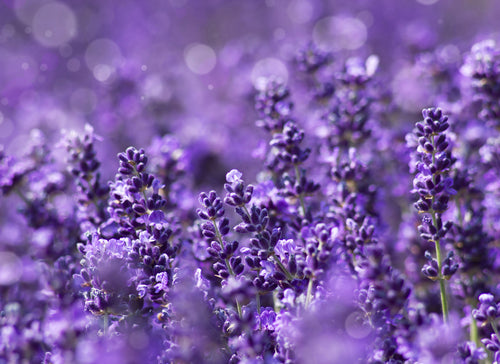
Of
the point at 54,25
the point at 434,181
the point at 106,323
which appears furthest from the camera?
the point at 54,25

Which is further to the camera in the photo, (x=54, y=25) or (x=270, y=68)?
(x=54, y=25)

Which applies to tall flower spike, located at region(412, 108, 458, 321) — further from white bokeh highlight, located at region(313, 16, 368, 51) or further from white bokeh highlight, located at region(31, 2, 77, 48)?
white bokeh highlight, located at region(31, 2, 77, 48)

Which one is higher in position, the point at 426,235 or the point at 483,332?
the point at 426,235

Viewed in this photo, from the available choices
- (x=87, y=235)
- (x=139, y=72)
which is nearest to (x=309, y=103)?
(x=139, y=72)

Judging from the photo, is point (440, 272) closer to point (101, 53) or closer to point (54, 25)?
point (101, 53)

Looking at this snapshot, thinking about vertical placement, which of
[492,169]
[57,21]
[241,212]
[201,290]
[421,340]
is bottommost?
[421,340]

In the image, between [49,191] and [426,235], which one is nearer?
[426,235]

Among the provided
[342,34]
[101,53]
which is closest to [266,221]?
[342,34]

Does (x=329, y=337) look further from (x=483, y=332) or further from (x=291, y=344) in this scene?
(x=483, y=332)

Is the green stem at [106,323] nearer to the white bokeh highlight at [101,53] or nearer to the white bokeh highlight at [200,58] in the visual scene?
the white bokeh highlight at [200,58]
